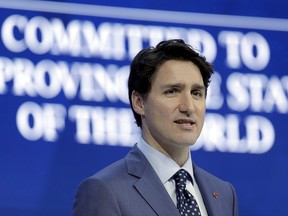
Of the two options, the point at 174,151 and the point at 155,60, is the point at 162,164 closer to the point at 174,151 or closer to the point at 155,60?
the point at 174,151

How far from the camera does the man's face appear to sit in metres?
2.31

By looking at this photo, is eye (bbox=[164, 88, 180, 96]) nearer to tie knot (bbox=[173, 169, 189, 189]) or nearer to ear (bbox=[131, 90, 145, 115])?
ear (bbox=[131, 90, 145, 115])

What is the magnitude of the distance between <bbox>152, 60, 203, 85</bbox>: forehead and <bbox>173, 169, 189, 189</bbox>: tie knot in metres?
0.29

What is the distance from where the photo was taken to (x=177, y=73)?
237 cm

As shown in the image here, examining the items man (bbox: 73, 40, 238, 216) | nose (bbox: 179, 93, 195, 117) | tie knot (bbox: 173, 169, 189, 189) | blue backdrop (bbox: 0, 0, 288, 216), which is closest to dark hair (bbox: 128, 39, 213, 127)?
man (bbox: 73, 40, 238, 216)

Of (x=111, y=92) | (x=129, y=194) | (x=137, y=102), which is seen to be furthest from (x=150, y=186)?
(x=111, y=92)

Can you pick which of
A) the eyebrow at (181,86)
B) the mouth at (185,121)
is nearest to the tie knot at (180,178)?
the mouth at (185,121)

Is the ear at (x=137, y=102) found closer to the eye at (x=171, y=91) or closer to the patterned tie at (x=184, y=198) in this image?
the eye at (x=171, y=91)

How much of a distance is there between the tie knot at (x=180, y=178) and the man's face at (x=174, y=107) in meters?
0.08

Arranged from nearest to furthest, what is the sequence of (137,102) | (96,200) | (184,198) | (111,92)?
(96,200), (184,198), (137,102), (111,92)

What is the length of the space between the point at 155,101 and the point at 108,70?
4.35ft

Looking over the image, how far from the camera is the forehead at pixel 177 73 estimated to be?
2357 millimetres

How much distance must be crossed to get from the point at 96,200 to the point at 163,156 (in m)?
0.29

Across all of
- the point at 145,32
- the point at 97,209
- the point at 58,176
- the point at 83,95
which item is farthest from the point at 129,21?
the point at 97,209
